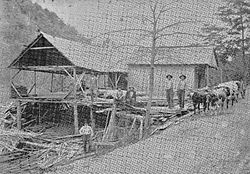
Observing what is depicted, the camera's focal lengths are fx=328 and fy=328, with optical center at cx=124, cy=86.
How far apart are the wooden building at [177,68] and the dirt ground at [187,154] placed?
8875 mm

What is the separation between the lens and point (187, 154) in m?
8.91

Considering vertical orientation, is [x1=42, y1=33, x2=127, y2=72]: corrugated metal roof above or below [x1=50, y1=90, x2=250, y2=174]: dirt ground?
above

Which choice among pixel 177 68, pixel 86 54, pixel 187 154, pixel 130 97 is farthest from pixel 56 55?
pixel 187 154

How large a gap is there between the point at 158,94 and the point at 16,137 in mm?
10572

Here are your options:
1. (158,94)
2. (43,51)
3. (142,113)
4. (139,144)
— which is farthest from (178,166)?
(158,94)

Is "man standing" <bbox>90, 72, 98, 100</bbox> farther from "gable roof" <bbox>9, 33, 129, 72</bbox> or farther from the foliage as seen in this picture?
the foliage

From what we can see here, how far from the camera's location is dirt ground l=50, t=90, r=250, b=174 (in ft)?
25.8

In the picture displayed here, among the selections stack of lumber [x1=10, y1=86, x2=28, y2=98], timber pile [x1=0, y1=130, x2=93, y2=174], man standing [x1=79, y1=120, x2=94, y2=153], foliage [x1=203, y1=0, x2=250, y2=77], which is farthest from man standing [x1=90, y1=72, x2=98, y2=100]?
foliage [x1=203, y1=0, x2=250, y2=77]

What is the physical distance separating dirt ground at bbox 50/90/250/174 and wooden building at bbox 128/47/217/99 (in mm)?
8875

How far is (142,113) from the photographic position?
15.0 meters

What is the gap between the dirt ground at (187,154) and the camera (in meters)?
7.87

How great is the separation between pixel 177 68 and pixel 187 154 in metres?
13.2

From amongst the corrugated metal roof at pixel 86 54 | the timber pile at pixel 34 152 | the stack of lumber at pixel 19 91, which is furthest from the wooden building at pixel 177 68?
the timber pile at pixel 34 152

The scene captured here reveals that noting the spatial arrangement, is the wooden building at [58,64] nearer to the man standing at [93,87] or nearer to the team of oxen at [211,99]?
the man standing at [93,87]
